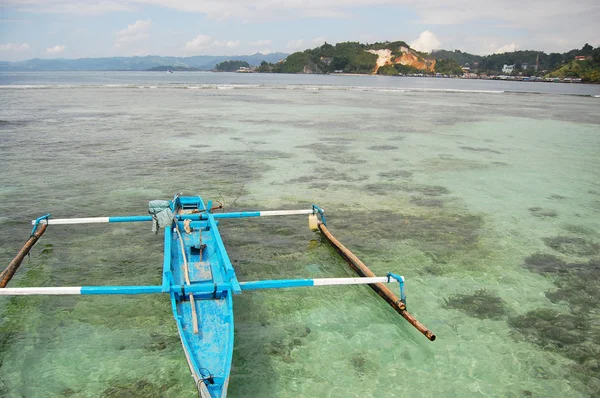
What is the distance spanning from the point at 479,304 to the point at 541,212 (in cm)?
631

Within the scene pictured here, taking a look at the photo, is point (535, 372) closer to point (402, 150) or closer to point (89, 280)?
point (89, 280)

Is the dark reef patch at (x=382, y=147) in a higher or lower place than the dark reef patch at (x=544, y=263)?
higher

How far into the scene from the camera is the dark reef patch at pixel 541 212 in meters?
12.1

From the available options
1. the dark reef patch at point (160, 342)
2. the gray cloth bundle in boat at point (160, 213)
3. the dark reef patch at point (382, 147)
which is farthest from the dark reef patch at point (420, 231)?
the dark reef patch at point (382, 147)

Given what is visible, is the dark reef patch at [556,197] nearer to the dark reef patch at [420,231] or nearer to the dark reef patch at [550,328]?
the dark reef patch at [420,231]

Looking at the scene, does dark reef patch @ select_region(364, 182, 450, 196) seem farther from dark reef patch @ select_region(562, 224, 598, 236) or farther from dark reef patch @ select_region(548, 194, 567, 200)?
dark reef patch @ select_region(562, 224, 598, 236)

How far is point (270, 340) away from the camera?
6559 mm

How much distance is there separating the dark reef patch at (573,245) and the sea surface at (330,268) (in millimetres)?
54

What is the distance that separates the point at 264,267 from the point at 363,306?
2325 mm

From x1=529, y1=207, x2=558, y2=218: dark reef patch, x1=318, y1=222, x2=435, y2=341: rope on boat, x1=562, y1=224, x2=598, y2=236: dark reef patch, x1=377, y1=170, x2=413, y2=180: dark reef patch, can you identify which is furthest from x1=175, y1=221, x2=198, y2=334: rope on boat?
x1=529, y1=207, x2=558, y2=218: dark reef patch

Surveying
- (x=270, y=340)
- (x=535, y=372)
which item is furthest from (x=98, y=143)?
(x=535, y=372)

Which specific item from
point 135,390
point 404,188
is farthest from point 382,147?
point 135,390

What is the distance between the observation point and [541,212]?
12.4 meters

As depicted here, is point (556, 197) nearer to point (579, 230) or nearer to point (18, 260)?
point (579, 230)
